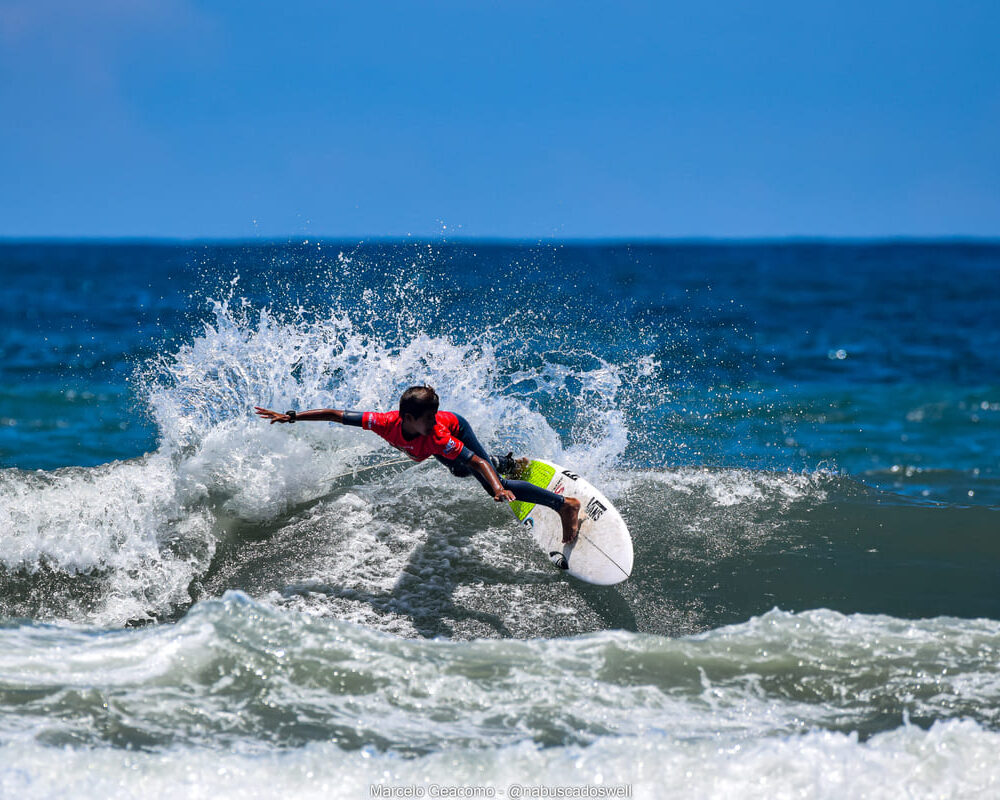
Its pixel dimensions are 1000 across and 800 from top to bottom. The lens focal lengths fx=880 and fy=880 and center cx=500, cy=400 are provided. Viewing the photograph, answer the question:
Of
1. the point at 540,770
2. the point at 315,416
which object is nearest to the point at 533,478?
the point at 315,416

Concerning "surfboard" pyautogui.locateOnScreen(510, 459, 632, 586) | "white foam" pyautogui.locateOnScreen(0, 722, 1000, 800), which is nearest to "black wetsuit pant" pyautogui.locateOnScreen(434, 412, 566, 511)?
"surfboard" pyautogui.locateOnScreen(510, 459, 632, 586)

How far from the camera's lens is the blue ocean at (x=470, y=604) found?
439 cm

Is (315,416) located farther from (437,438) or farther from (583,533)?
(583,533)

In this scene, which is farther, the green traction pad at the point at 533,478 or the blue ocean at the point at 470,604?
the green traction pad at the point at 533,478

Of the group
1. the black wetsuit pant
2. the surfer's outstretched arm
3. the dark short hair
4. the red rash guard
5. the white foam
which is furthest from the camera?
the black wetsuit pant

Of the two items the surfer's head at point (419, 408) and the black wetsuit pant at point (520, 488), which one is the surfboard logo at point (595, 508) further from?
the surfer's head at point (419, 408)

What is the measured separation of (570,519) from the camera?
731 cm

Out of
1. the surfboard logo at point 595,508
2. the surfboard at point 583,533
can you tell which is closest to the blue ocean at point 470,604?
the surfboard at point 583,533

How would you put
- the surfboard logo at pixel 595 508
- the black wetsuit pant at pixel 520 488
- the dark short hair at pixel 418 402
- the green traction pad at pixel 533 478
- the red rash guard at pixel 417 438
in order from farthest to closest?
the green traction pad at pixel 533 478, the surfboard logo at pixel 595 508, the black wetsuit pant at pixel 520 488, the red rash guard at pixel 417 438, the dark short hair at pixel 418 402

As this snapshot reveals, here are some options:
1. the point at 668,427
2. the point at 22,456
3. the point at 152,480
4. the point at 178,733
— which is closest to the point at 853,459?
the point at 668,427

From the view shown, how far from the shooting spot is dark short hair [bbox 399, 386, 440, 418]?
6.52 m

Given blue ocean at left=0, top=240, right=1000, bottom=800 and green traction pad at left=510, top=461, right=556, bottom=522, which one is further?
green traction pad at left=510, top=461, right=556, bottom=522

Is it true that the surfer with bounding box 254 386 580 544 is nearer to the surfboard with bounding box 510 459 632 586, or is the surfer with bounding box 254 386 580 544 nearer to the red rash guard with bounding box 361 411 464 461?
the red rash guard with bounding box 361 411 464 461

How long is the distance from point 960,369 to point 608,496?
46.1 ft
